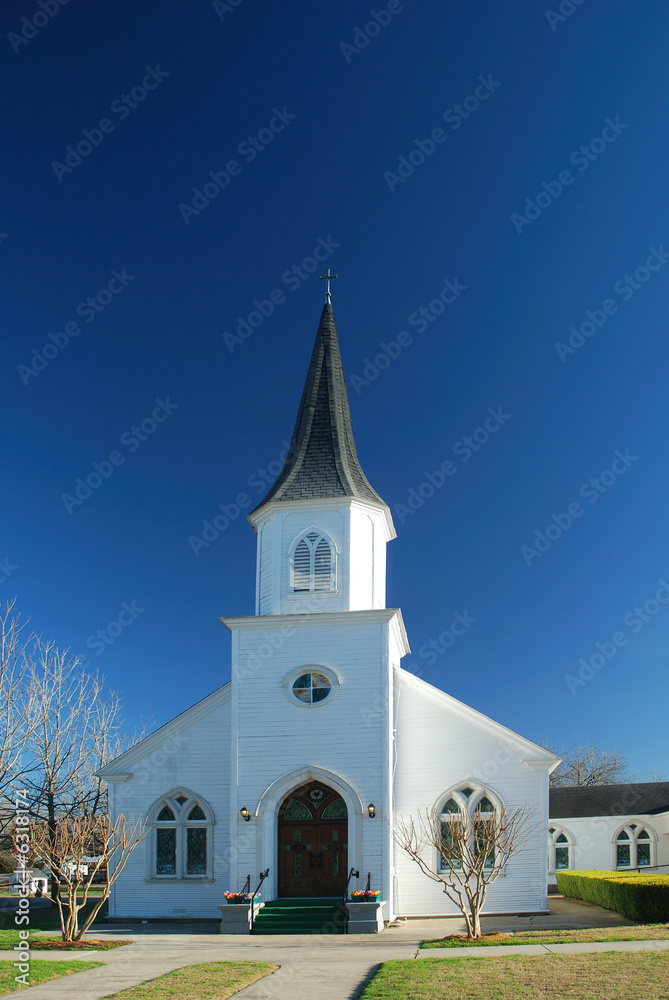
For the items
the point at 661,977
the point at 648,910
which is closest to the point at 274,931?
the point at 648,910

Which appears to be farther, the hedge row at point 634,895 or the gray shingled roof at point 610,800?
the gray shingled roof at point 610,800

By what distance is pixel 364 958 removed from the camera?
1538 cm

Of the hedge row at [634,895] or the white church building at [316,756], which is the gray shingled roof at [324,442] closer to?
the white church building at [316,756]

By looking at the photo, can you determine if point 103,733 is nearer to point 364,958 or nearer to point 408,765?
point 408,765

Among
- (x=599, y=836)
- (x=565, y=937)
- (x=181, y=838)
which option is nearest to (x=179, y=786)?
(x=181, y=838)

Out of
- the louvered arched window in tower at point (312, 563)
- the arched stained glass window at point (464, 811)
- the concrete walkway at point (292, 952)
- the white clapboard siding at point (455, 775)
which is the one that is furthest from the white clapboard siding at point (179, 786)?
the arched stained glass window at point (464, 811)

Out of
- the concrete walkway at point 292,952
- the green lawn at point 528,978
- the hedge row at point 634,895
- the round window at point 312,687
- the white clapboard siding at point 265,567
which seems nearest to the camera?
the green lawn at point 528,978

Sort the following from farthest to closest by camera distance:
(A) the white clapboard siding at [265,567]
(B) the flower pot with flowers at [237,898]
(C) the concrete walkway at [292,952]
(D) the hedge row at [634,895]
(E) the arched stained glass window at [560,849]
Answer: (E) the arched stained glass window at [560,849], (A) the white clapboard siding at [265,567], (B) the flower pot with flowers at [237,898], (D) the hedge row at [634,895], (C) the concrete walkway at [292,952]

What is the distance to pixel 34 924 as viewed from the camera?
21547mm

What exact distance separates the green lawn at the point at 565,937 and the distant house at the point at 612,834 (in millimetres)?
19183

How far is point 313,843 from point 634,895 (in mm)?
7964

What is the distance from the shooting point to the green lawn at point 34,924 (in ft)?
57.4

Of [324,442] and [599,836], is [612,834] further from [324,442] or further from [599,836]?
[324,442]

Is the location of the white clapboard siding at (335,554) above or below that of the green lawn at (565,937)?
above
